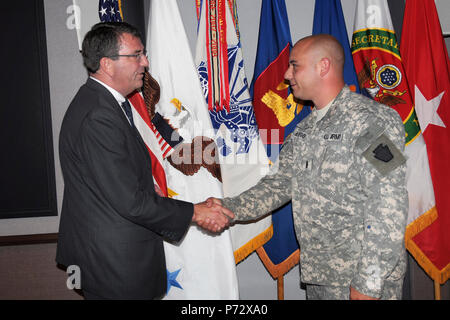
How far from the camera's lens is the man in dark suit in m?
1.57

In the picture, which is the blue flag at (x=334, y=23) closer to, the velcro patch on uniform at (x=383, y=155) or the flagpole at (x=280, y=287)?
the velcro patch on uniform at (x=383, y=155)

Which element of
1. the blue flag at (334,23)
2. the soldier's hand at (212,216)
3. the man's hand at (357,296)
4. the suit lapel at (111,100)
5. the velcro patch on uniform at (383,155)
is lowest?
the man's hand at (357,296)

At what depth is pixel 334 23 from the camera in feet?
9.11

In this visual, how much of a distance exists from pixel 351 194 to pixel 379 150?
255 mm

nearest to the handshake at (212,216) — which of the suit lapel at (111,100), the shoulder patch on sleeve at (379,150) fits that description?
the suit lapel at (111,100)

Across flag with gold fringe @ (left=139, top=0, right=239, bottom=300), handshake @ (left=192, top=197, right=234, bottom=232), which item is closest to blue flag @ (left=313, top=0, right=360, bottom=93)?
flag with gold fringe @ (left=139, top=0, right=239, bottom=300)

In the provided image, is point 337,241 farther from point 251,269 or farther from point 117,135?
point 251,269

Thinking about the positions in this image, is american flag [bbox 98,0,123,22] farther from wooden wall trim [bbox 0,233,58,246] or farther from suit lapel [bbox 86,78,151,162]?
wooden wall trim [bbox 0,233,58,246]

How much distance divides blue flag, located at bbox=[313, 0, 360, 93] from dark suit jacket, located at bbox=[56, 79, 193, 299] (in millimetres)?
1774

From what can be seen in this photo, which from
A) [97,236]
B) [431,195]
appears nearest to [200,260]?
[97,236]

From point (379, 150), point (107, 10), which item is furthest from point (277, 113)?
point (107, 10)

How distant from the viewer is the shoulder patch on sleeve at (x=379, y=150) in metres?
1.49

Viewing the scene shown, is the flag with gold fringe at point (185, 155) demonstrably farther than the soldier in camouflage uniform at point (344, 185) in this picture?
Yes

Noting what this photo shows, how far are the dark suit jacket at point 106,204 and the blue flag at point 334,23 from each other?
1774mm
